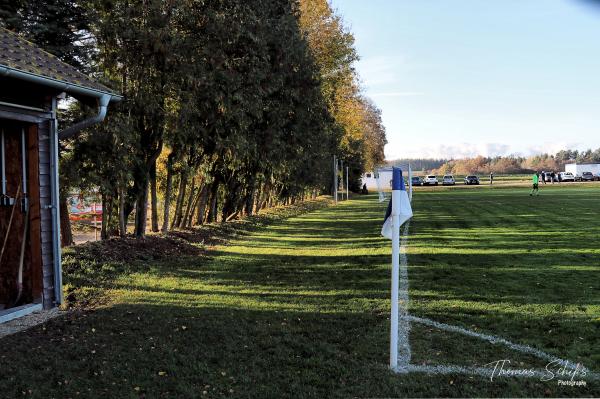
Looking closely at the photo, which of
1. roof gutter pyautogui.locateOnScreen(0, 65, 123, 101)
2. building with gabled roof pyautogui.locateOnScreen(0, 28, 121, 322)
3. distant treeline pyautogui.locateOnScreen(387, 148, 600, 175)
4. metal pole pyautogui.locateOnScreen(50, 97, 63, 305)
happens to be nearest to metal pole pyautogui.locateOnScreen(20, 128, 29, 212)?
building with gabled roof pyautogui.locateOnScreen(0, 28, 121, 322)

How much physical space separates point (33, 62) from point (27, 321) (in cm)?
329

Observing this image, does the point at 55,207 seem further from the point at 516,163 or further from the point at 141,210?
the point at 516,163

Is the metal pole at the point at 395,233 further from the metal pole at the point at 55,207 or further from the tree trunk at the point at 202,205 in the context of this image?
the tree trunk at the point at 202,205

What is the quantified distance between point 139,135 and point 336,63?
71.6 feet

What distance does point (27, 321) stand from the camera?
6.53 meters

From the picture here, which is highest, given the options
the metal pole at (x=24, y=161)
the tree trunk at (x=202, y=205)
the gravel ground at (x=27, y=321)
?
the metal pole at (x=24, y=161)

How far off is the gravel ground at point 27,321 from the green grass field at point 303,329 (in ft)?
0.70

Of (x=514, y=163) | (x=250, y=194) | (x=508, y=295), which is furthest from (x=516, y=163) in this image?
(x=508, y=295)

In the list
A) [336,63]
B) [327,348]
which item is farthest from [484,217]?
[327,348]

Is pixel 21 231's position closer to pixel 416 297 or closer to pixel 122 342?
pixel 122 342

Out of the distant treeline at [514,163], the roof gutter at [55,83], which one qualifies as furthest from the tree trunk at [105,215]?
the distant treeline at [514,163]

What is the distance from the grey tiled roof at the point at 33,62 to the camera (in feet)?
19.9

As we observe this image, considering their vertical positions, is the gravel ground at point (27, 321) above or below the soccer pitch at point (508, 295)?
above

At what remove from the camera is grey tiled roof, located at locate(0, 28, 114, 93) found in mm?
6066
